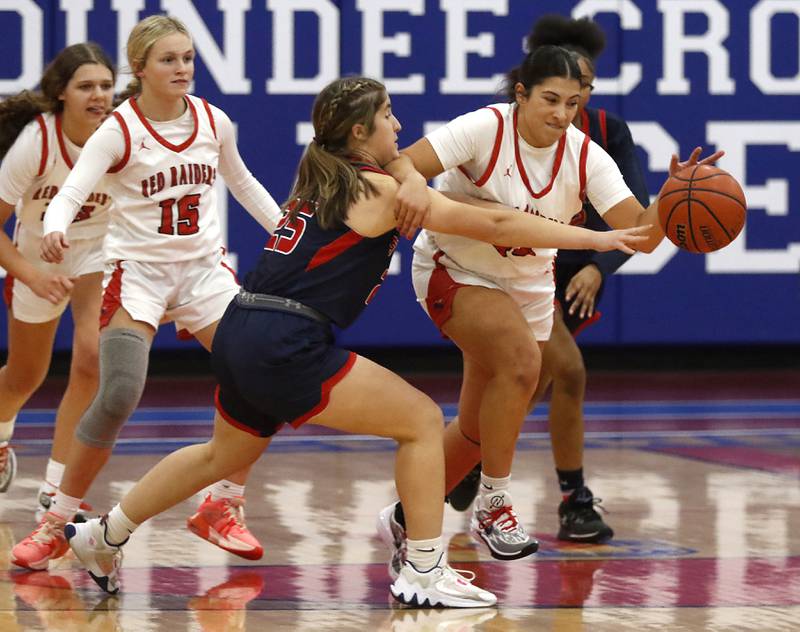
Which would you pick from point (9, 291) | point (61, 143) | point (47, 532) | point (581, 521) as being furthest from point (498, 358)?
point (9, 291)

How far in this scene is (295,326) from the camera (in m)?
4.91

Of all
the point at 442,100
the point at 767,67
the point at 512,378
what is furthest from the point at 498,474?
the point at 767,67

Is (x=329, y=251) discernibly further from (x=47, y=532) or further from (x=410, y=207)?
(x=47, y=532)

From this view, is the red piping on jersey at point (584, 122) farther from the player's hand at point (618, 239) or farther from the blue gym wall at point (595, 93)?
the blue gym wall at point (595, 93)

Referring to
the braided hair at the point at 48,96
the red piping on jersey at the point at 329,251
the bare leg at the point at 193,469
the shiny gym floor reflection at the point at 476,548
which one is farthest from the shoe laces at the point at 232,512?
the braided hair at the point at 48,96

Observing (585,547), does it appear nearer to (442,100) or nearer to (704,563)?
(704,563)

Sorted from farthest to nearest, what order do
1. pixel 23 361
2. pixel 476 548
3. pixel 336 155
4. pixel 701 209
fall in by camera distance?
pixel 23 361, pixel 476 548, pixel 701 209, pixel 336 155

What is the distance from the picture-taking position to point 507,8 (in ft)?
38.3

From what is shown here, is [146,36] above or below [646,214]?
above

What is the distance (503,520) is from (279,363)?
3.94ft

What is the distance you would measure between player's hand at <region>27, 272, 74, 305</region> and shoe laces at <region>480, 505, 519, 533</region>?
1.72 metres

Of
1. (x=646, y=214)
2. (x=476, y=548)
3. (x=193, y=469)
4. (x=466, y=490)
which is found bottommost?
(x=476, y=548)

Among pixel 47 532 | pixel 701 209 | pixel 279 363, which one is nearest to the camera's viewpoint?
pixel 279 363

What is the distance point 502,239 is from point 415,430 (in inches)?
26.8
